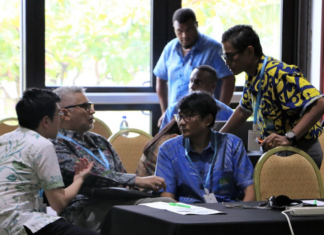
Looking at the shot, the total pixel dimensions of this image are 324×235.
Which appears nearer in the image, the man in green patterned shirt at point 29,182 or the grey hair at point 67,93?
the man in green patterned shirt at point 29,182

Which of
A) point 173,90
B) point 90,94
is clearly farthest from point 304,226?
point 90,94

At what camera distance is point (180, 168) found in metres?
2.92

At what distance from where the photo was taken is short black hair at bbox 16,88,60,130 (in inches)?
102

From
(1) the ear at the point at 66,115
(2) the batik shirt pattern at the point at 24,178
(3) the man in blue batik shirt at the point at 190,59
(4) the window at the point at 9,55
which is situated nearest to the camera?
(2) the batik shirt pattern at the point at 24,178

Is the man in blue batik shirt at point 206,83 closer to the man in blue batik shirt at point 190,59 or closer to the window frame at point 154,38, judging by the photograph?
the man in blue batik shirt at point 190,59

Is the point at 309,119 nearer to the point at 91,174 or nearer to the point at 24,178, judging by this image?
the point at 91,174

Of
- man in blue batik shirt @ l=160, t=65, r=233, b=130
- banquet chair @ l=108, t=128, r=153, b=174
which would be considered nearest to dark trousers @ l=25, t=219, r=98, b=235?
banquet chair @ l=108, t=128, r=153, b=174

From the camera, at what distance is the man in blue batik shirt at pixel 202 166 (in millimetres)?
2900

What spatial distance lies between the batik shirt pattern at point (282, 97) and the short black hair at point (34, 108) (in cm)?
117

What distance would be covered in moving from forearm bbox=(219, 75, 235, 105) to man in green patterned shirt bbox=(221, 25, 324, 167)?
195 centimetres

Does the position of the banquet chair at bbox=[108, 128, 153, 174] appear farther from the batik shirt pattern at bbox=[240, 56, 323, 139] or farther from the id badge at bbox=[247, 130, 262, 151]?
the batik shirt pattern at bbox=[240, 56, 323, 139]

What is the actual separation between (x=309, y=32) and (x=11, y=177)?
4537mm

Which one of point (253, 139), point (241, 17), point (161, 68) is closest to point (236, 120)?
point (253, 139)

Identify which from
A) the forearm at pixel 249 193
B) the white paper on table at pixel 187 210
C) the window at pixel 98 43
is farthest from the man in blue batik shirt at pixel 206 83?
the white paper on table at pixel 187 210
